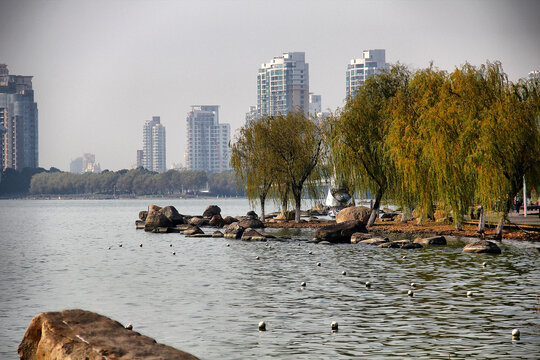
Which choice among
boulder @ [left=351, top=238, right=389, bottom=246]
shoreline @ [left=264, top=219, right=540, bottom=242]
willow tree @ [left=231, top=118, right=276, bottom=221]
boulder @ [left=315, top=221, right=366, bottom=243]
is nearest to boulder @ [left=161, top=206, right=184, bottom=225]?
willow tree @ [left=231, top=118, right=276, bottom=221]

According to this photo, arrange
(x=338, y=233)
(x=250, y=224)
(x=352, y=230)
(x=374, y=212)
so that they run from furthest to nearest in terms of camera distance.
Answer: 1. (x=250, y=224)
2. (x=374, y=212)
3. (x=352, y=230)
4. (x=338, y=233)

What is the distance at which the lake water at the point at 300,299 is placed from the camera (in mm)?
14461

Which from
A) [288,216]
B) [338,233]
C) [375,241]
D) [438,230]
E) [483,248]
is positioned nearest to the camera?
[483,248]

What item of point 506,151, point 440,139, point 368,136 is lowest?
point 506,151

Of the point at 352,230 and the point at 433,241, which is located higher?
the point at 352,230

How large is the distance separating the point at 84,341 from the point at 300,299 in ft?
34.2

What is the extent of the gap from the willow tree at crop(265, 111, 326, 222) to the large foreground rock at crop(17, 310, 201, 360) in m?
45.6

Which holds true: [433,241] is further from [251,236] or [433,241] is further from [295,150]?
[295,150]

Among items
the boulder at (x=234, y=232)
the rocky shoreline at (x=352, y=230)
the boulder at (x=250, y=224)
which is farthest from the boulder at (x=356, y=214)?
the boulder at (x=234, y=232)

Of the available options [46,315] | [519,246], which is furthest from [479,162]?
[46,315]

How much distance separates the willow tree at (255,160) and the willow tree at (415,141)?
15.9 meters

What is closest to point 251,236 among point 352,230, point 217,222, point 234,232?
point 234,232

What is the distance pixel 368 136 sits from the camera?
47.5 meters

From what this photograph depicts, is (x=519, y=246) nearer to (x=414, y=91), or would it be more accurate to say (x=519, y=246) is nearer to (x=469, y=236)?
(x=469, y=236)
